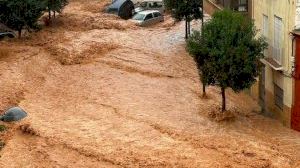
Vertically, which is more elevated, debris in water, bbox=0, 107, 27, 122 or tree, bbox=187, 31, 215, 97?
tree, bbox=187, 31, 215, 97

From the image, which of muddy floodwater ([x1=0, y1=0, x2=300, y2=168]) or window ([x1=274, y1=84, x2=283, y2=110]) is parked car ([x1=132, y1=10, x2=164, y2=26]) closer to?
muddy floodwater ([x1=0, y1=0, x2=300, y2=168])

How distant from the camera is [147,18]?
4212 cm

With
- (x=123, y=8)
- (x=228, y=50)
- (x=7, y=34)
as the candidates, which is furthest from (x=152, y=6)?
(x=228, y=50)

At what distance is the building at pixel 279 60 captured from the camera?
23.6m

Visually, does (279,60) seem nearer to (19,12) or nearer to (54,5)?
(19,12)

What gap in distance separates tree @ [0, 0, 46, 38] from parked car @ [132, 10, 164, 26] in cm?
792

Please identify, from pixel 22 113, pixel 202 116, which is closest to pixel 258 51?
pixel 202 116

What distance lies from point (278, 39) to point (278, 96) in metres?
2.51

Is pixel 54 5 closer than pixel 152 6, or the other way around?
A: pixel 54 5

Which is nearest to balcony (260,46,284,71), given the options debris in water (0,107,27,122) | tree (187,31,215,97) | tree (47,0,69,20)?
tree (187,31,215,97)

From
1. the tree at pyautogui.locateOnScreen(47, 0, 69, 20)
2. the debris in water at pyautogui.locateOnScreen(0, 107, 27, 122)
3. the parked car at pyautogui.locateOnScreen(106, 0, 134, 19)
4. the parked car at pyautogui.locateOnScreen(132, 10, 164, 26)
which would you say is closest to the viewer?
the debris in water at pyautogui.locateOnScreen(0, 107, 27, 122)

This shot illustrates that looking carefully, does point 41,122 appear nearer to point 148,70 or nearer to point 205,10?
point 148,70

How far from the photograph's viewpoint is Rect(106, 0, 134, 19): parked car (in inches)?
1729

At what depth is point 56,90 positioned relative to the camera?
28.8 m
